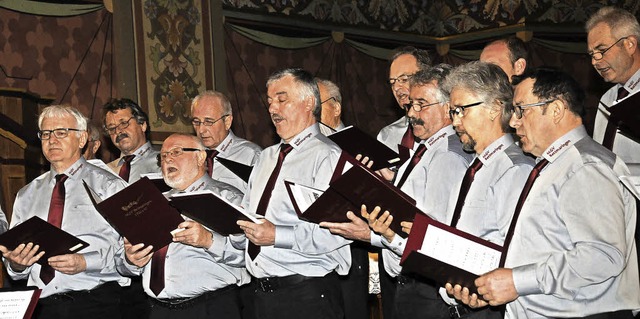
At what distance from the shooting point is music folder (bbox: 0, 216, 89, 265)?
13.3 ft

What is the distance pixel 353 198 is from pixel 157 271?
1277mm

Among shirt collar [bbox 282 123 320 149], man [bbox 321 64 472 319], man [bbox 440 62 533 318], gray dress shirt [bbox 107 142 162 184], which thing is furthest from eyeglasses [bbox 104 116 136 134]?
man [bbox 440 62 533 318]

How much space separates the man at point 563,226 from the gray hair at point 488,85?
297 mm

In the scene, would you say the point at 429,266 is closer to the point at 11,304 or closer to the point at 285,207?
the point at 285,207

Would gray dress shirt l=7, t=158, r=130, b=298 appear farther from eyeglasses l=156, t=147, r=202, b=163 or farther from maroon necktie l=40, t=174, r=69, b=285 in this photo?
eyeglasses l=156, t=147, r=202, b=163

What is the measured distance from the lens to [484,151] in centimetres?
340

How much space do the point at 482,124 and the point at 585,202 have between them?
69 cm

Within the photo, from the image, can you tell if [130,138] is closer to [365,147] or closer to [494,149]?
[365,147]

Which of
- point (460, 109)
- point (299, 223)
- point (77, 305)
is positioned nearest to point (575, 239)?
point (460, 109)

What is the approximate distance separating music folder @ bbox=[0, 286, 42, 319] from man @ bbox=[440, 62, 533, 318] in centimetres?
172

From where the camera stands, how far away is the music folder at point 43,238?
4062 millimetres

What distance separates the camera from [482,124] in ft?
11.2

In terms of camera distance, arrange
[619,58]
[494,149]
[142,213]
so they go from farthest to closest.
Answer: [619,58] < [142,213] < [494,149]

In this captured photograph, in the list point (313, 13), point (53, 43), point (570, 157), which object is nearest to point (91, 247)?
point (570, 157)
